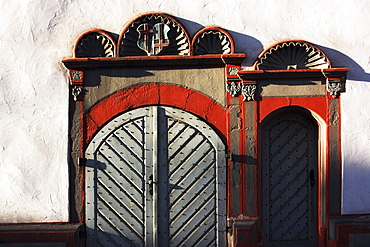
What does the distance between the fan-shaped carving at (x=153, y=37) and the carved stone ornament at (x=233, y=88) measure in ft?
2.33

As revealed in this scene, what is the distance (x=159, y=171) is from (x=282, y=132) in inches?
69.8

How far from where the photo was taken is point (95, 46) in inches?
223

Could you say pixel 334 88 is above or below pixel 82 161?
above

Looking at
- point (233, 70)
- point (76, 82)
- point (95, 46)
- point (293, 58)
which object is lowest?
point (76, 82)

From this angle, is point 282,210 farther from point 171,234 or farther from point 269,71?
point 269,71

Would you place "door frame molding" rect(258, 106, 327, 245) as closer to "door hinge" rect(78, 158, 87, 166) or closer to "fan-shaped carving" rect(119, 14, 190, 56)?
"fan-shaped carving" rect(119, 14, 190, 56)

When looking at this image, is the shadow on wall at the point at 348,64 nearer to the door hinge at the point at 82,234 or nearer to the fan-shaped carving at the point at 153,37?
the fan-shaped carving at the point at 153,37

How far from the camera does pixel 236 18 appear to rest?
5625mm

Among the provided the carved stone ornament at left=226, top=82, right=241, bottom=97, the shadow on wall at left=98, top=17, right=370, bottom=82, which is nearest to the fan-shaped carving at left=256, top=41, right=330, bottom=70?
the shadow on wall at left=98, top=17, right=370, bottom=82

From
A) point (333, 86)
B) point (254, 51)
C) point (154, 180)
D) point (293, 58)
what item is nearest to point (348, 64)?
point (333, 86)

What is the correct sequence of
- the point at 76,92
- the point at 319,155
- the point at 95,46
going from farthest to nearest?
the point at 319,155 < the point at 95,46 < the point at 76,92

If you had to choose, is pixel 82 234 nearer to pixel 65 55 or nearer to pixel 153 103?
pixel 153 103

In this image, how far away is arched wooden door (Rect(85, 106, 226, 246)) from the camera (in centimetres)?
560

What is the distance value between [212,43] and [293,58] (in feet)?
3.64
